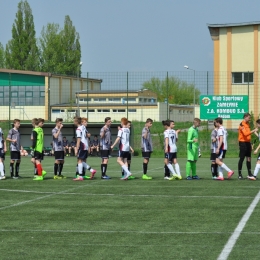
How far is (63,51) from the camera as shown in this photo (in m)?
93.2

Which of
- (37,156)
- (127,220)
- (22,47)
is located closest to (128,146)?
(37,156)

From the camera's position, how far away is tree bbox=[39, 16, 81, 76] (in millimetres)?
92875

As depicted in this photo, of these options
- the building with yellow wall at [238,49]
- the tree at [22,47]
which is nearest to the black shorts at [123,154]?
the building with yellow wall at [238,49]

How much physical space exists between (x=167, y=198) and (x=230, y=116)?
2494 centimetres

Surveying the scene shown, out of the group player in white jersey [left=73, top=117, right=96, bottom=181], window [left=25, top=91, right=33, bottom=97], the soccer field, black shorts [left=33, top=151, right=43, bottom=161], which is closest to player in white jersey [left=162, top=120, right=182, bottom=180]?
the soccer field

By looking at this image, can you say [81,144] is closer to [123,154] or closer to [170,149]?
[123,154]

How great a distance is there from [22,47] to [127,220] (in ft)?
263

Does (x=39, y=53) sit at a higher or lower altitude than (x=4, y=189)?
higher

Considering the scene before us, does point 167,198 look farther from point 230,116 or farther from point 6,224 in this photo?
point 230,116

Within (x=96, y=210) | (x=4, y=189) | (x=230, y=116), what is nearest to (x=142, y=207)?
(x=96, y=210)

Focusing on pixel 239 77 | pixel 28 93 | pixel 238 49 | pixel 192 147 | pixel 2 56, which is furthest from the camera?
pixel 2 56

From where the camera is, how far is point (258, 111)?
42.6 metres

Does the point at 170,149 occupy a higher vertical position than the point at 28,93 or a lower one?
lower

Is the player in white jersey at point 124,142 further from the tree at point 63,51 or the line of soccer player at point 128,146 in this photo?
the tree at point 63,51
